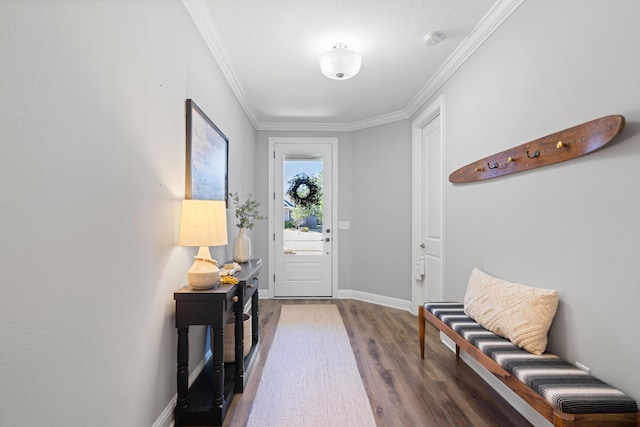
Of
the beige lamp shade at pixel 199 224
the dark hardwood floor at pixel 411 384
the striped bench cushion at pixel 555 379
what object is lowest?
the dark hardwood floor at pixel 411 384

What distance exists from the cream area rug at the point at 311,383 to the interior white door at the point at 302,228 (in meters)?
1.30

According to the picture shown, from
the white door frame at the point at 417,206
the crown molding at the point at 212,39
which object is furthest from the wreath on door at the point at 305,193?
the crown molding at the point at 212,39

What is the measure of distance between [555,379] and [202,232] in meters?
1.83

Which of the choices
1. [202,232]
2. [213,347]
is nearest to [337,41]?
[202,232]

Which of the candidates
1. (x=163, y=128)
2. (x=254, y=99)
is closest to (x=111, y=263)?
(x=163, y=128)

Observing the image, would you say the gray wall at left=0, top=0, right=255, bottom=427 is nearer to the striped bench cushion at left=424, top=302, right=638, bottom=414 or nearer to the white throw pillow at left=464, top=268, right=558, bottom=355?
the striped bench cushion at left=424, top=302, right=638, bottom=414

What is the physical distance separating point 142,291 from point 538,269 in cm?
209

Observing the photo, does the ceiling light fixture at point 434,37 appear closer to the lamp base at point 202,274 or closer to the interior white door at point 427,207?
the interior white door at point 427,207

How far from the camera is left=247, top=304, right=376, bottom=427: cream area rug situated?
1.89 m

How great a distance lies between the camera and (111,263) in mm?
1260

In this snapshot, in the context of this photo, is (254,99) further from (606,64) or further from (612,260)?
(612,260)

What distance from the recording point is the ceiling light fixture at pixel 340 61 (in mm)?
2490

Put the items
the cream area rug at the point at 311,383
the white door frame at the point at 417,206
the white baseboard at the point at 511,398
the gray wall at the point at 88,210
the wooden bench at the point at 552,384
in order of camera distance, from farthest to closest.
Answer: the white door frame at the point at 417,206 < the cream area rug at the point at 311,383 < the white baseboard at the point at 511,398 < the wooden bench at the point at 552,384 < the gray wall at the point at 88,210

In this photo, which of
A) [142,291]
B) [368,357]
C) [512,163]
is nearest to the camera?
A: [142,291]
